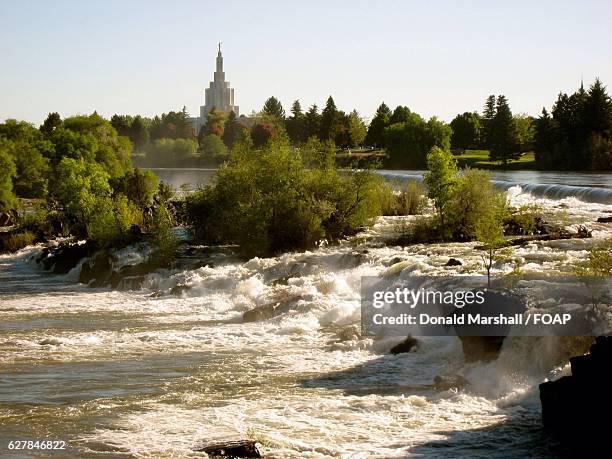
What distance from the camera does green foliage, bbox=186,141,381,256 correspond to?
38.0 metres

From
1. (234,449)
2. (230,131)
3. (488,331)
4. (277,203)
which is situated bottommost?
(234,449)

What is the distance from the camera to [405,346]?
21766mm

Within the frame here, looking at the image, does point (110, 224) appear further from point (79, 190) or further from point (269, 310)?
point (269, 310)

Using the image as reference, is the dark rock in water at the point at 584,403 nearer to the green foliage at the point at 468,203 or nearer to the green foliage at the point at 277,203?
the green foliage at the point at 468,203

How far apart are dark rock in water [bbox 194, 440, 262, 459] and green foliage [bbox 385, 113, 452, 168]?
296 ft

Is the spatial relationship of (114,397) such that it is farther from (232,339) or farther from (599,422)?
(599,422)

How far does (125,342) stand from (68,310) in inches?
285

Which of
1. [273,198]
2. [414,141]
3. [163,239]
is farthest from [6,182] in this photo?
[414,141]

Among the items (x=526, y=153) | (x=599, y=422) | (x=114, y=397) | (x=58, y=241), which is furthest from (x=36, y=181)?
(x=599, y=422)

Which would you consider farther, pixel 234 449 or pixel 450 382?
pixel 450 382

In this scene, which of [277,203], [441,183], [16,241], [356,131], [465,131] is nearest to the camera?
[441,183]

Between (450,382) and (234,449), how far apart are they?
6.10 m

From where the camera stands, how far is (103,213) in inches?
1676

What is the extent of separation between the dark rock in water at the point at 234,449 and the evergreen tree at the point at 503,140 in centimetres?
8457
